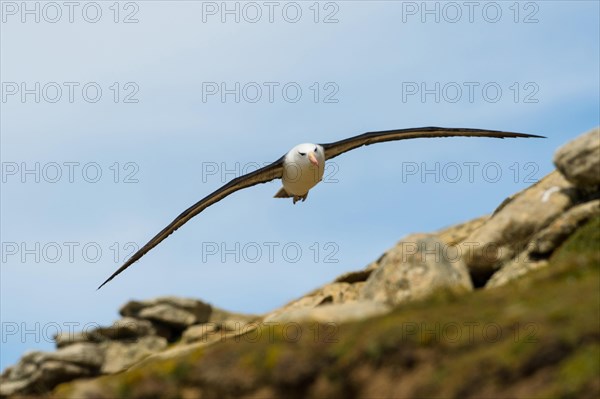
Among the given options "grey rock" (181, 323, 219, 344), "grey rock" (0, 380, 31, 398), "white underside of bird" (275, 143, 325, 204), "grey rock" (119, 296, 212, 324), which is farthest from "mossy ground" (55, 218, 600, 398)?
"white underside of bird" (275, 143, 325, 204)

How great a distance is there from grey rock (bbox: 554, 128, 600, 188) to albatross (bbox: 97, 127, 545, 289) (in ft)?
22.0

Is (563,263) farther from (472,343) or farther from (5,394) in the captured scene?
(5,394)

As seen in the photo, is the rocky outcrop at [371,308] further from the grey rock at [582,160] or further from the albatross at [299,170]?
the albatross at [299,170]

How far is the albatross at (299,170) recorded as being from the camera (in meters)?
27.7

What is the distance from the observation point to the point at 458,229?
2616 cm

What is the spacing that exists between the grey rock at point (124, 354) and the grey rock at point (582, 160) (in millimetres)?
9862

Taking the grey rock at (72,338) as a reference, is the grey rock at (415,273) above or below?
above

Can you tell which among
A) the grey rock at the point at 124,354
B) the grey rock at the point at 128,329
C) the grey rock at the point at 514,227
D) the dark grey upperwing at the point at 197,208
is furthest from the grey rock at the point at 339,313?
the dark grey upperwing at the point at 197,208

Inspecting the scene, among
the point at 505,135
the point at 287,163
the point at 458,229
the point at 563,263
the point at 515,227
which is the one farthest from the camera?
the point at 505,135

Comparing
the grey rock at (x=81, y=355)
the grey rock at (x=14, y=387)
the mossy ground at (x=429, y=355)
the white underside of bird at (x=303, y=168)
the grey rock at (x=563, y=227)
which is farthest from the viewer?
the white underside of bird at (x=303, y=168)

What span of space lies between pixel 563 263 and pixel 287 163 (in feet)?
37.7

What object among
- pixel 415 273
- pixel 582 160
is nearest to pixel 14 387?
pixel 415 273

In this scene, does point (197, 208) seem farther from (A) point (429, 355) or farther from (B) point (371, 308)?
(A) point (429, 355)

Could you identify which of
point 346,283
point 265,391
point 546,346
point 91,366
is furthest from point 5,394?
point 546,346
